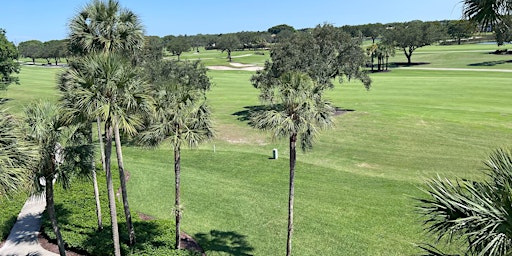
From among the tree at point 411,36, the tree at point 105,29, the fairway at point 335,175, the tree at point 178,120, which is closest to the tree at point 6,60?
the fairway at point 335,175

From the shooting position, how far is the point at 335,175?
21844mm

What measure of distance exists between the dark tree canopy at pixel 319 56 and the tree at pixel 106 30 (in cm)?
2114

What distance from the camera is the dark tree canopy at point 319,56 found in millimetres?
33688

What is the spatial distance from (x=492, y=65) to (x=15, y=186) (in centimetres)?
8717

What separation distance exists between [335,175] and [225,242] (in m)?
9.42

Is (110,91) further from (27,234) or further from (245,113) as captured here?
(245,113)

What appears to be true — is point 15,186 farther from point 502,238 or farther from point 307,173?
point 307,173

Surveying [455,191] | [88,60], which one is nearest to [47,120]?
[88,60]

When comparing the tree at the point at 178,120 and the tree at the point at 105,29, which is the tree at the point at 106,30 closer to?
the tree at the point at 105,29

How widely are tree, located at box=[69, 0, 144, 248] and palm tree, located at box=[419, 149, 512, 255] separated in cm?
999

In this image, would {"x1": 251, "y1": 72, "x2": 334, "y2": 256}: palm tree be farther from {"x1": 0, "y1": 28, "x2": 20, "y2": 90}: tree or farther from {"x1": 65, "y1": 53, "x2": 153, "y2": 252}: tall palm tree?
{"x1": 0, "y1": 28, "x2": 20, "y2": 90}: tree

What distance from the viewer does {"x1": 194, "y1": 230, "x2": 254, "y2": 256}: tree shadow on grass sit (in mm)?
14242

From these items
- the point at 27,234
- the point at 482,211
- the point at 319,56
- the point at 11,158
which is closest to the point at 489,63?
the point at 319,56

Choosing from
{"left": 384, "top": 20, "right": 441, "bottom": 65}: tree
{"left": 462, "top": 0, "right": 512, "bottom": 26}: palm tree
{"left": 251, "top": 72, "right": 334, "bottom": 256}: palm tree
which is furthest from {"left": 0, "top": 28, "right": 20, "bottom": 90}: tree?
{"left": 384, "top": 20, "right": 441, "bottom": 65}: tree
